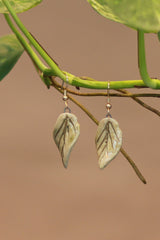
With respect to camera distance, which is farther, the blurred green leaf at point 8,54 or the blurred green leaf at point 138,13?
the blurred green leaf at point 8,54

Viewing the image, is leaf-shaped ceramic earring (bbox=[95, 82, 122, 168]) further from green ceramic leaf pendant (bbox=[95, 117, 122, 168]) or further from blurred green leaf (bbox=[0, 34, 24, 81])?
blurred green leaf (bbox=[0, 34, 24, 81])

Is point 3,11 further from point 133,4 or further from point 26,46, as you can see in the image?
point 133,4

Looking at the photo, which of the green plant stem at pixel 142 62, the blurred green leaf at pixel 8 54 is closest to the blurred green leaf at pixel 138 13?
→ the green plant stem at pixel 142 62

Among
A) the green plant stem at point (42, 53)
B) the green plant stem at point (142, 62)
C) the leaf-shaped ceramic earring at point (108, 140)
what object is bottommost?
the leaf-shaped ceramic earring at point (108, 140)

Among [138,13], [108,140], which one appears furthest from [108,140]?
[138,13]

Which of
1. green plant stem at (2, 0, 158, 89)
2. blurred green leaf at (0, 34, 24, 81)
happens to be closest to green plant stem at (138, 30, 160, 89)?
green plant stem at (2, 0, 158, 89)

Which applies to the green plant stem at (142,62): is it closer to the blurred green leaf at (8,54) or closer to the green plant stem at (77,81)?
the green plant stem at (77,81)

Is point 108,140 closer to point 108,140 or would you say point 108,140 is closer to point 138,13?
point 108,140
